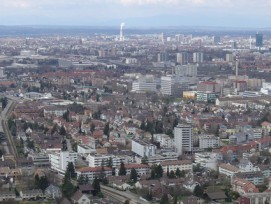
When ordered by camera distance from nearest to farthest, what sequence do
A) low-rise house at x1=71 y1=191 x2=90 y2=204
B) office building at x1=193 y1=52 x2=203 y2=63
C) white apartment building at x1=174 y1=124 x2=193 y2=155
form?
low-rise house at x1=71 y1=191 x2=90 y2=204, white apartment building at x1=174 y1=124 x2=193 y2=155, office building at x1=193 y1=52 x2=203 y2=63

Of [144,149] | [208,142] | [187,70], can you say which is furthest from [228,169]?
[187,70]

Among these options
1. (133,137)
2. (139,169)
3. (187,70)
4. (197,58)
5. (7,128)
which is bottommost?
(197,58)

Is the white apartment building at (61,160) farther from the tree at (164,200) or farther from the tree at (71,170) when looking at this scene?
the tree at (164,200)

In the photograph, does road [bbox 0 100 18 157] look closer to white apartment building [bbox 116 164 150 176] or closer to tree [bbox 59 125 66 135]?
tree [bbox 59 125 66 135]

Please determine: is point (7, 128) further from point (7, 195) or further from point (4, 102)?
point (7, 195)

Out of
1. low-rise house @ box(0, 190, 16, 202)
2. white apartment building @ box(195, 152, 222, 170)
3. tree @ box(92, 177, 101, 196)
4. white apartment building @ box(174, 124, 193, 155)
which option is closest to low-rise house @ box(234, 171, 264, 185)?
white apartment building @ box(195, 152, 222, 170)

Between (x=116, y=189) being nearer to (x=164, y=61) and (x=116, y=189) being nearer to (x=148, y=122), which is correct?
(x=148, y=122)
